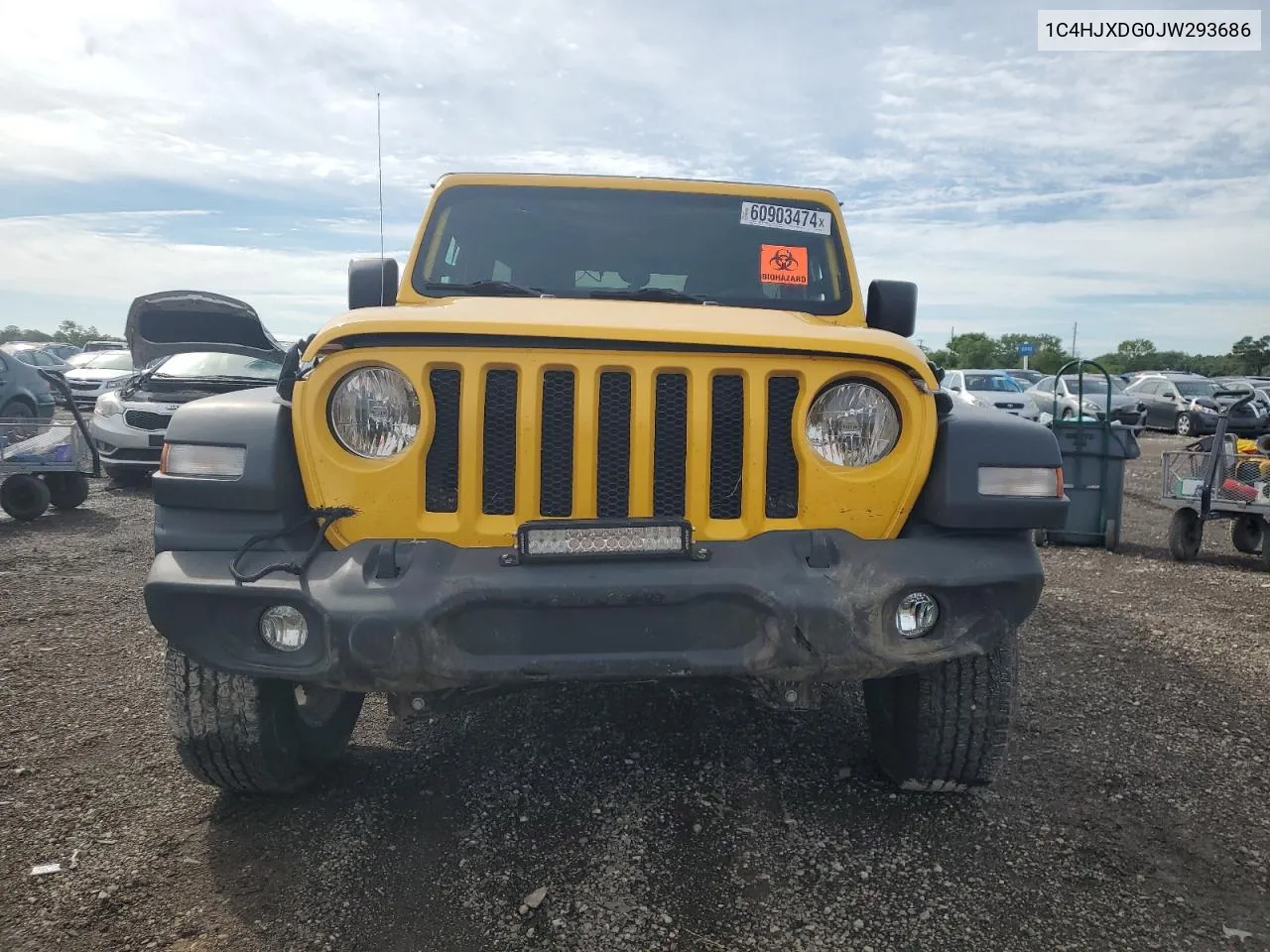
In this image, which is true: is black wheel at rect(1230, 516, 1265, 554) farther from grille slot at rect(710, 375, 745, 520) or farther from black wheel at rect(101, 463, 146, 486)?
black wheel at rect(101, 463, 146, 486)

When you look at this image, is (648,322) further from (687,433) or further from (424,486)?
(424,486)

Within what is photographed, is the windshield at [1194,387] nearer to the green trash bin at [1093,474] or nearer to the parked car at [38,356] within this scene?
the green trash bin at [1093,474]

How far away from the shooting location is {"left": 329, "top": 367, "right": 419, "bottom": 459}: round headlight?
8.45 feet

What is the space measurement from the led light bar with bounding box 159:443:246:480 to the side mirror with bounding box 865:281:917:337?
2535mm

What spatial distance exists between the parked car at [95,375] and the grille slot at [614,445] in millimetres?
18611

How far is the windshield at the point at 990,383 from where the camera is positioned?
66.9 ft

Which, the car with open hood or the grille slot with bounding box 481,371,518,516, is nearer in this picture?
the grille slot with bounding box 481,371,518,516

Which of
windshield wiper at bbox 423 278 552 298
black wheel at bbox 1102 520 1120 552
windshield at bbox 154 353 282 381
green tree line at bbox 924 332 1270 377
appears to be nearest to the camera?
windshield wiper at bbox 423 278 552 298

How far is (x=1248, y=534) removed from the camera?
7.59 meters

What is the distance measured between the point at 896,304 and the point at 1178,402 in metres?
22.8

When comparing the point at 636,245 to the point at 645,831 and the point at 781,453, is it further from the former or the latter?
the point at 645,831

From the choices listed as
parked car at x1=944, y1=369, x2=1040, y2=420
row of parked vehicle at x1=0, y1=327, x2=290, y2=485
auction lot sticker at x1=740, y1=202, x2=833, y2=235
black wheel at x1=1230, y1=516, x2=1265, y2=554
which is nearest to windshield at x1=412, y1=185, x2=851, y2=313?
auction lot sticker at x1=740, y1=202, x2=833, y2=235

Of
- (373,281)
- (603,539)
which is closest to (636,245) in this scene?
(373,281)

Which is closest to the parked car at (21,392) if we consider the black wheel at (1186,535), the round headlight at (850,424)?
the round headlight at (850,424)
